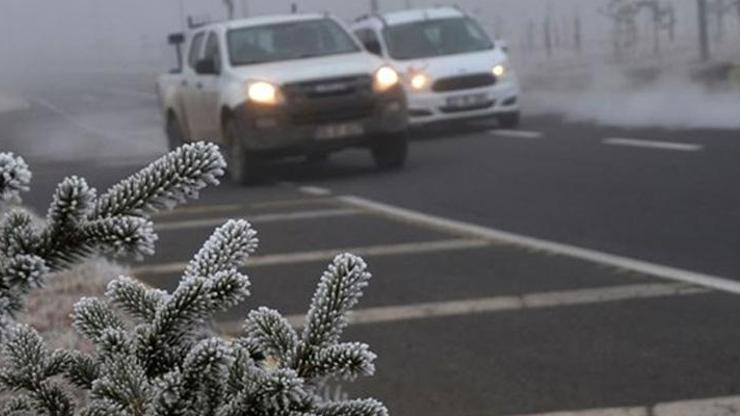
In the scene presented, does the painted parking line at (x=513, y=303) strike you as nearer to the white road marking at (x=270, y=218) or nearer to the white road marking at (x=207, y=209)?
the white road marking at (x=270, y=218)

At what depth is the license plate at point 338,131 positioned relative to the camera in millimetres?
17469

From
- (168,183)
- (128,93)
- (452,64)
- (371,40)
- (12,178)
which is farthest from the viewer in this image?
(128,93)

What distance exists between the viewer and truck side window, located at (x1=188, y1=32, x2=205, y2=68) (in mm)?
19806

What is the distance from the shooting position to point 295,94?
57.2ft

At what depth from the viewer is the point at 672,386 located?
6.59 metres

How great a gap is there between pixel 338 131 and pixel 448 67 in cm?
578

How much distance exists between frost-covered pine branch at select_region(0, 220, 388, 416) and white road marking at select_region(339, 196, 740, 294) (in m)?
6.71

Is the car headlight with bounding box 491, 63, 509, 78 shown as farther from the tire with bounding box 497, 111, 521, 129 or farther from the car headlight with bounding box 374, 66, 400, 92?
the car headlight with bounding box 374, 66, 400, 92

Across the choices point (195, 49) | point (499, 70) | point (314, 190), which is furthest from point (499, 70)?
point (314, 190)

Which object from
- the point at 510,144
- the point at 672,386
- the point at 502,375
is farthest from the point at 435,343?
the point at 510,144

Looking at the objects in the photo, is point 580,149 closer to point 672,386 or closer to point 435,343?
point 435,343

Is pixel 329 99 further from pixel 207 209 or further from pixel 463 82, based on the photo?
pixel 463 82

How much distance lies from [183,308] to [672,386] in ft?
15.7

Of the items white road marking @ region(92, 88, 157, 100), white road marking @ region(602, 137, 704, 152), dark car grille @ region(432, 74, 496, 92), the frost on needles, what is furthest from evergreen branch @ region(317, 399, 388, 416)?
white road marking @ region(92, 88, 157, 100)
